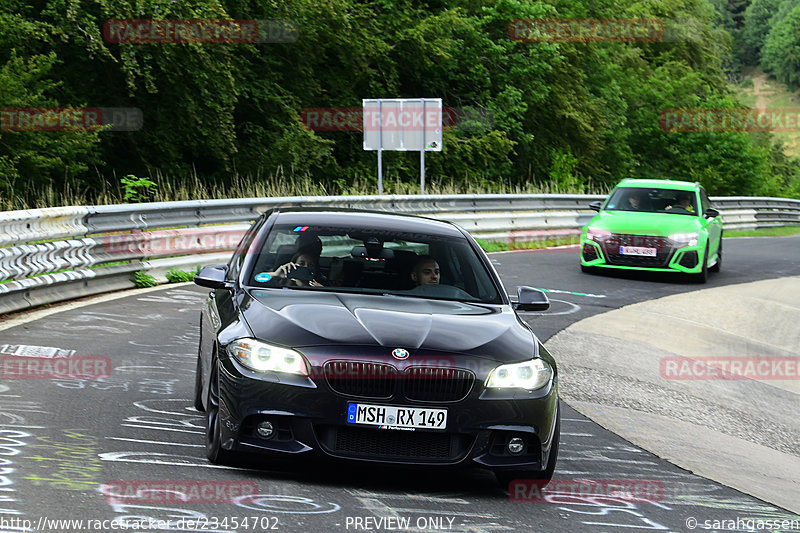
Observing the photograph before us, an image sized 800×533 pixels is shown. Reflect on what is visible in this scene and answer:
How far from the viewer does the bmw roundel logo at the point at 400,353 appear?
560cm

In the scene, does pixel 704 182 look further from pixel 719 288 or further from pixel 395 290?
pixel 395 290

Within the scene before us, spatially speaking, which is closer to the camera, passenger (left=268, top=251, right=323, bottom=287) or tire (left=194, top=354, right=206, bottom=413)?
passenger (left=268, top=251, right=323, bottom=287)

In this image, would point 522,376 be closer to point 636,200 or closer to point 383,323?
point 383,323

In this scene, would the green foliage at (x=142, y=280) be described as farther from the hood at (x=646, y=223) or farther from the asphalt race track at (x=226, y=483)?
the hood at (x=646, y=223)

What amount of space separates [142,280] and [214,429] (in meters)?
9.23

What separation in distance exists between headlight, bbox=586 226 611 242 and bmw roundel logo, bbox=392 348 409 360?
44.5 ft

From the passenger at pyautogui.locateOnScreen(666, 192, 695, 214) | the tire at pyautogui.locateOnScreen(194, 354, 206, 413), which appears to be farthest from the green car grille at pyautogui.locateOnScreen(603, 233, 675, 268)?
the tire at pyautogui.locateOnScreen(194, 354, 206, 413)

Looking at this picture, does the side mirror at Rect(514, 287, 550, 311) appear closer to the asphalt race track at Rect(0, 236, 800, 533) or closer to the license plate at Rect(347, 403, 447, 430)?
the asphalt race track at Rect(0, 236, 800, 533)

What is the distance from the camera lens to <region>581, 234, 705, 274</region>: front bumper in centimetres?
1858

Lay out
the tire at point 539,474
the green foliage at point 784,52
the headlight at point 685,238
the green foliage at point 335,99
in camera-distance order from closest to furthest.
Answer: the tire at point 539,474, the headlight at point 685,238, the green foliage at point 335,99, the green foliage at point 784,52

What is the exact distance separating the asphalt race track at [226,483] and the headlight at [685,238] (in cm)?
1030

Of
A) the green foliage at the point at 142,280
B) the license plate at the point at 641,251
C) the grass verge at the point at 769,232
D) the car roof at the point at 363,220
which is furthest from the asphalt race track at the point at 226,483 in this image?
the grass verge at the point at 769,232

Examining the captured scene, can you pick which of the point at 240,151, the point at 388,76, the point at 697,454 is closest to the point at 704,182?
the point at 388,76

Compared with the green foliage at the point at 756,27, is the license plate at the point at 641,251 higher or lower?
lower
